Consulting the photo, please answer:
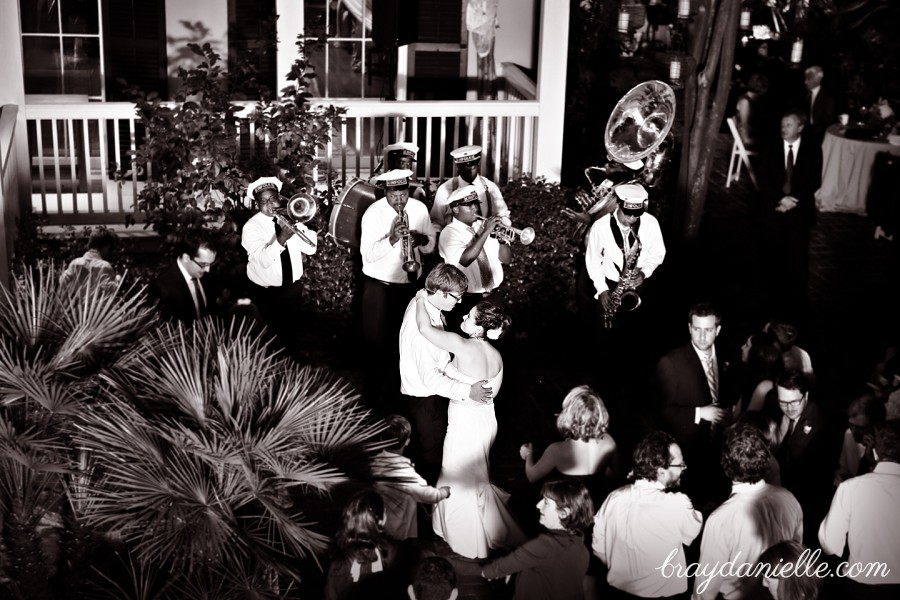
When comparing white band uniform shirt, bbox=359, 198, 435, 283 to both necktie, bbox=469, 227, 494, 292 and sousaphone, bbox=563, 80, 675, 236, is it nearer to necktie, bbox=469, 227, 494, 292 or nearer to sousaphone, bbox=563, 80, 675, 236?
necktie, bbox=469, 227, 494, 292

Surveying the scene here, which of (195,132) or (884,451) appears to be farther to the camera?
(195,132)

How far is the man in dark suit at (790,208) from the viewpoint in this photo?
A: 1102 centimetres

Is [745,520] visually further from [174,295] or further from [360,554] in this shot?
[174,295]

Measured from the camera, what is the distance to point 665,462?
21.3 ft

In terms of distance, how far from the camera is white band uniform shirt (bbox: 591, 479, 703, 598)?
653 cm

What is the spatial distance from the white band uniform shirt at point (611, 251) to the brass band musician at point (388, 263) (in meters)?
1.14

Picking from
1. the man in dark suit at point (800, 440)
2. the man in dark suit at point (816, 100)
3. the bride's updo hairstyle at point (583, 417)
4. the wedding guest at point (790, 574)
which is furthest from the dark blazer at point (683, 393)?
the man in dark suit at point (816, 100)

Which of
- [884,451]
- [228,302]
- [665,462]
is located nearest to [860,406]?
[884,451]

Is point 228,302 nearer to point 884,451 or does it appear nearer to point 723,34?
point 884,451

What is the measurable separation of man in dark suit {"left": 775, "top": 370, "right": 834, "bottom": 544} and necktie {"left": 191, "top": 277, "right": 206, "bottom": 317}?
3.50 m

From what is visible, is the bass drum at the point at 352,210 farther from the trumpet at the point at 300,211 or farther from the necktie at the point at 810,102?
the necktie at the point at 810,102

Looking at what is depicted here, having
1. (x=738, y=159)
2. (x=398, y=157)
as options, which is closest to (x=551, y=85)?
(x=398, y=157)

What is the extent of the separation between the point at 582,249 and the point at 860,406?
10.6 feet

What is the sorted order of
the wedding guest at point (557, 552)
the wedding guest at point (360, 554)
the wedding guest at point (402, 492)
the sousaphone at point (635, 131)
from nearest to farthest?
the wedding guest at point (360, 554), the wedding guest at point (557, 552), the wedding guest at point (402, 492), the sousaphone at point (635, 131)
